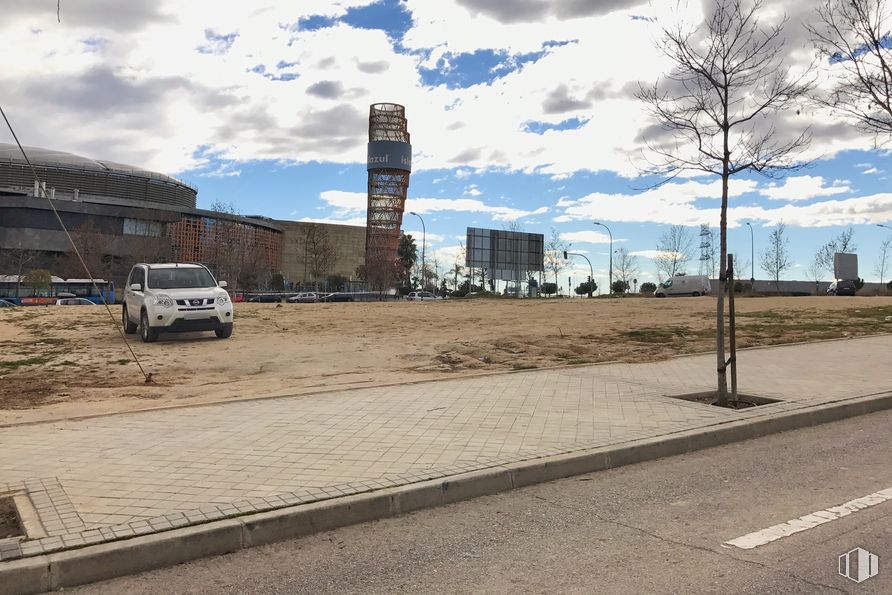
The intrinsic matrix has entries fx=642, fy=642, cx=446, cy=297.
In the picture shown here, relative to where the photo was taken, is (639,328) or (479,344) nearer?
(479,344)

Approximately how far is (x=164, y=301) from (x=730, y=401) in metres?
12.9

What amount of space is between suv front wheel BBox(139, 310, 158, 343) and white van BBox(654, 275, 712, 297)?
51904 mm

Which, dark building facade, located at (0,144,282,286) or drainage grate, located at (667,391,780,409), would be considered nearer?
drainage grate, located at (667,391,780,409)

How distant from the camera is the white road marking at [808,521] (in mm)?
4129

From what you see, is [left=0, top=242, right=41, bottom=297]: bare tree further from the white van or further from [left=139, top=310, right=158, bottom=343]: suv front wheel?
the white van

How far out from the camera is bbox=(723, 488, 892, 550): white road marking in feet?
13.5

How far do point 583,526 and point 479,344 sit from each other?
12.2 m

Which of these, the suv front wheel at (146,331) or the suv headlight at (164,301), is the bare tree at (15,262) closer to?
the suv front wheel at (146,331)

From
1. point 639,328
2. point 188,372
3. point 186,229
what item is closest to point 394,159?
point 186,229

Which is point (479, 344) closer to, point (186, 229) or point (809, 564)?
point (809, 564)

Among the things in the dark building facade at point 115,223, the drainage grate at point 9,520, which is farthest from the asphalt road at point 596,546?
the dark building facade at point 115,223

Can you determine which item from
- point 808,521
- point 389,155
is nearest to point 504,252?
point 389,155

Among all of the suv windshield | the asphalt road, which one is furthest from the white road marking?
the suv windshield

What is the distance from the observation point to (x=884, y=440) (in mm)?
7066
